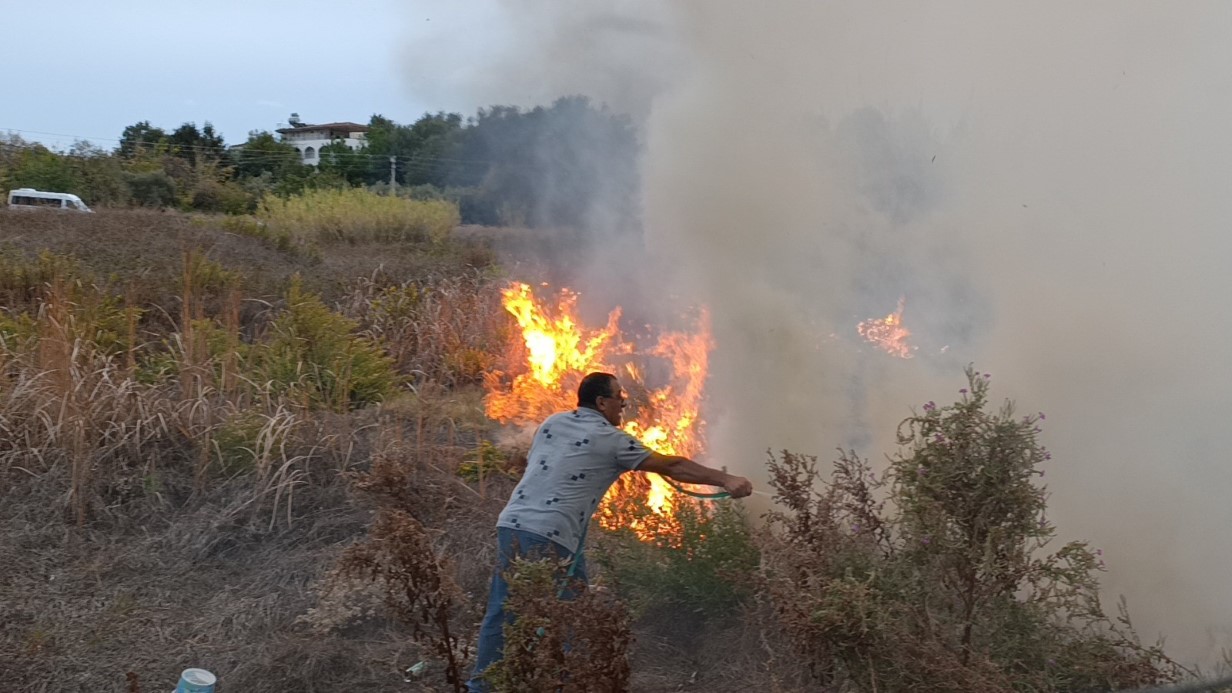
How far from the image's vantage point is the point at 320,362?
7676 millimetres

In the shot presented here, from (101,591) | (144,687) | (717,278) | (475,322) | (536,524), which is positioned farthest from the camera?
(475,322)

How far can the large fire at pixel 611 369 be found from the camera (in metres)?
6.21

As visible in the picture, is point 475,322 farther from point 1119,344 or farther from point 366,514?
point 1119,344

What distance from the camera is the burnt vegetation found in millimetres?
3422

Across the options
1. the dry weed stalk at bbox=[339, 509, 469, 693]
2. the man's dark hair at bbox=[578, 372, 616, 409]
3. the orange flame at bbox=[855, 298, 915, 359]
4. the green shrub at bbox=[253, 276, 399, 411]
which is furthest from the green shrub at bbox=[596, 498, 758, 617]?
the green shrub at bbox=[253, 276, 399, 411]

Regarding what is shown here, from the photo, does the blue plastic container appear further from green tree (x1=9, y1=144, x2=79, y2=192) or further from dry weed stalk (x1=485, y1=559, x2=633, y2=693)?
green tree (x1=9, y1=144, x2=79, y2=192)

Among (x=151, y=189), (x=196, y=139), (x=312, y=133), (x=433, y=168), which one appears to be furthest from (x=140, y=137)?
(x=433, y=168)

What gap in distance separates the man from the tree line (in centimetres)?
329

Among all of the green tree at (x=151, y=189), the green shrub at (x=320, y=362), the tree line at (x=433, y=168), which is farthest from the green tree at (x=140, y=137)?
the green shrub at (x=320, y=362)

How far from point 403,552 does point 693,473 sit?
116 centimetres

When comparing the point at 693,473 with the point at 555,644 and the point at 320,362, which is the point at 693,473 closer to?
the point at 555,644

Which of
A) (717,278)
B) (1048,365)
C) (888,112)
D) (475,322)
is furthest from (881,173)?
(475,322)

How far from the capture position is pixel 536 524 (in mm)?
4020

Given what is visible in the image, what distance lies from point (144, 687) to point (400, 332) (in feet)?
19.7
